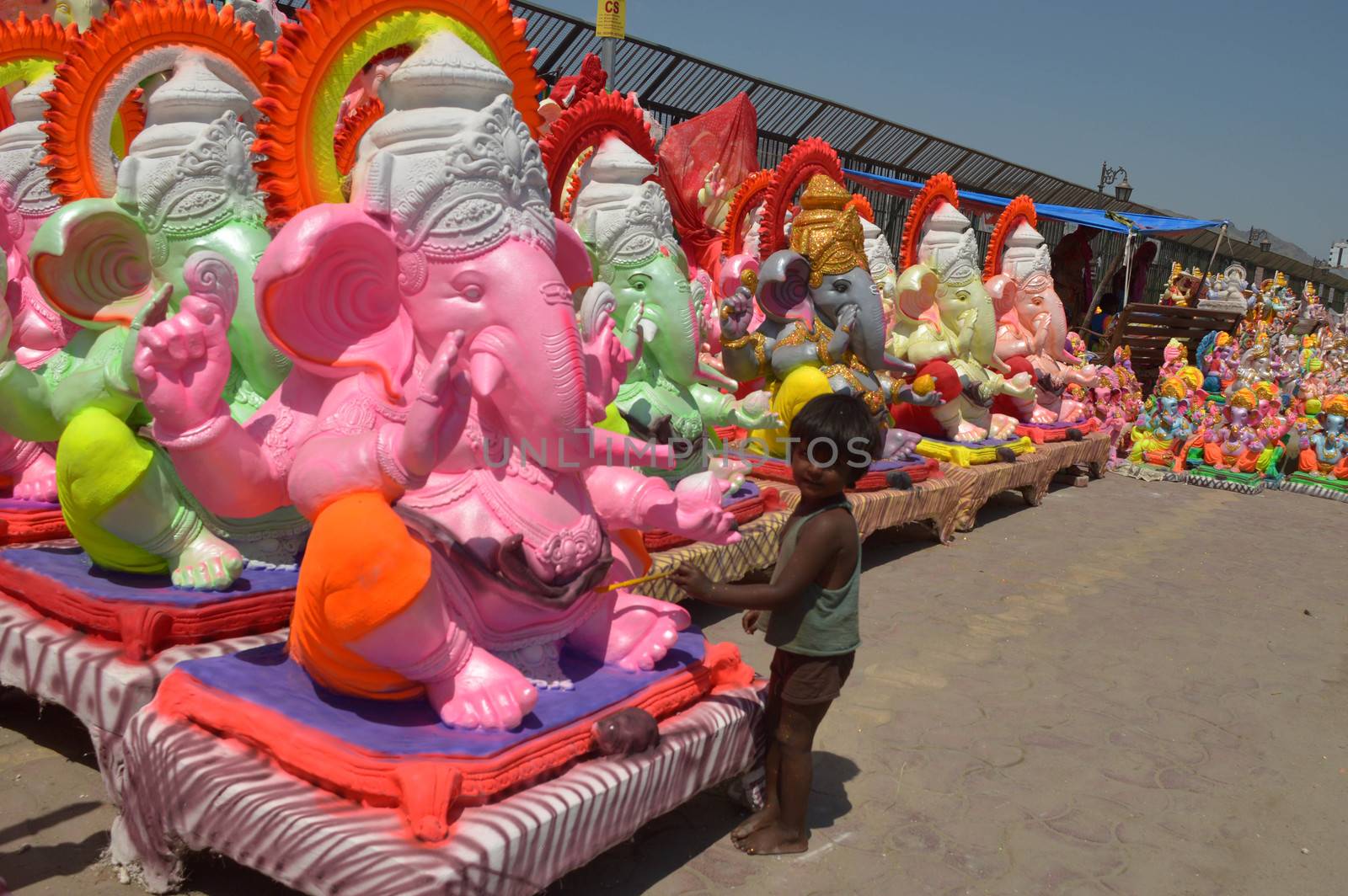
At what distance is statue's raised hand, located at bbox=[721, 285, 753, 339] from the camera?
4.98 meters

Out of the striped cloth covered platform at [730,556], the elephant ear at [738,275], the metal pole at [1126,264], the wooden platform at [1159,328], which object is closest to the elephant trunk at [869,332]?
the elephant ear at [738,275]

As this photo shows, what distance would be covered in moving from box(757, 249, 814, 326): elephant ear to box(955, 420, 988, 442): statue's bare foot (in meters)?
2.14

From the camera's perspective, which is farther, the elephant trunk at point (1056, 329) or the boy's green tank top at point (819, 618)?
the elephant trunk at point (1056, 329)

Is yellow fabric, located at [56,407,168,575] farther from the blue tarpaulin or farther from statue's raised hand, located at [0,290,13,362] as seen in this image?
the blue tarpaulin

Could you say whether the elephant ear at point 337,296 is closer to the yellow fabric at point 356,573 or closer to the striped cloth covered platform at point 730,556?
the yellow fabric at point 356,573

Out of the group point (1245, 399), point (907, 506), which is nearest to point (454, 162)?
point (907, 506)

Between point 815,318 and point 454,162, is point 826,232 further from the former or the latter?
point 454,162

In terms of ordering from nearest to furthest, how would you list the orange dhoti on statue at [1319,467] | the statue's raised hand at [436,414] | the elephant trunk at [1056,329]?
the statue's raised hand at [436,414] → the elephant trunk at [1056,329] → the orange dhoti on statue at [1319,467]

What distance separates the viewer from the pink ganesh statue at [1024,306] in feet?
25.3

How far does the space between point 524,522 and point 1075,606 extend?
361cm

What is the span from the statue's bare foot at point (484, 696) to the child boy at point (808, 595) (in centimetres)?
42

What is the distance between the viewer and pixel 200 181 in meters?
3.14

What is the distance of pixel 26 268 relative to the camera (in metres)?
3.71

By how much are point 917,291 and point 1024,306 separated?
161 centimetres
